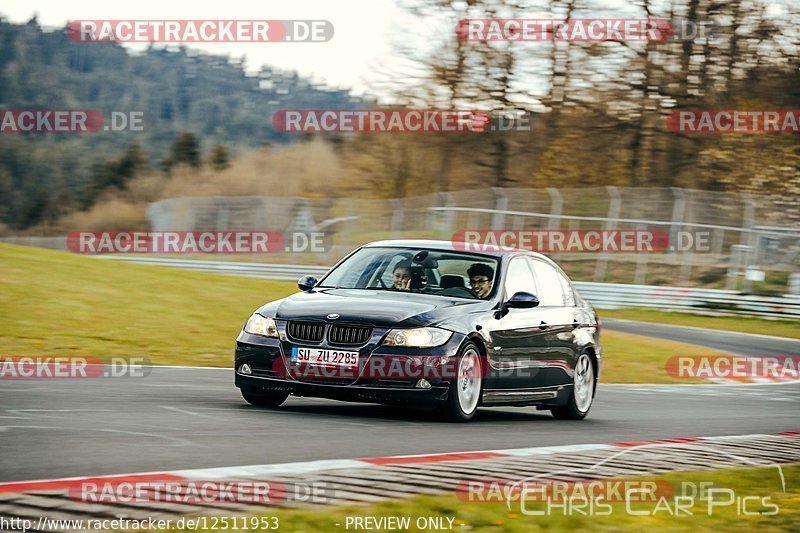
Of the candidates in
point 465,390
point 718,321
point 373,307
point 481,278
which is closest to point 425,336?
point 373,307

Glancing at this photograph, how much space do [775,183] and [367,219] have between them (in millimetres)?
12495

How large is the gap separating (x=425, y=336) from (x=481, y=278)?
148 cm

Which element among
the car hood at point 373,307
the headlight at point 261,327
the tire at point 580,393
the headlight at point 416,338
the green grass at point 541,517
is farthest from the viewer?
the tire at point 580,393

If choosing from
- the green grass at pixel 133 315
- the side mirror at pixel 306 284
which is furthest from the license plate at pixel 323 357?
the green grass at pixel 133 315

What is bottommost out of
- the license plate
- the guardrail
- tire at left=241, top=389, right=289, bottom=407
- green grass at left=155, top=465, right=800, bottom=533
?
green grass at left=155, top=465, right=800, bottom=533

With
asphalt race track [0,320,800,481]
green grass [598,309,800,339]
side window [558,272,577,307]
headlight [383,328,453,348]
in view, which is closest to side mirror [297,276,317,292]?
asphalt race track [0,320,800,481]

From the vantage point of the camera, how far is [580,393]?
41.8 feet

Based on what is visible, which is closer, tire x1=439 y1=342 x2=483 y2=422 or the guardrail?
tire x1=439 y1=342 x2=483 y2=422

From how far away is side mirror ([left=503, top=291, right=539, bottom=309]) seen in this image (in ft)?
37.1

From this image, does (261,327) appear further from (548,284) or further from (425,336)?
(548,284)

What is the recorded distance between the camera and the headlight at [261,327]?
10523mm

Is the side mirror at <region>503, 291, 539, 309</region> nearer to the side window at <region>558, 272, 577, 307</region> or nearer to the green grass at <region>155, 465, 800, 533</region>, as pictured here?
the side window at <region>558, 272, 577, 307</region>

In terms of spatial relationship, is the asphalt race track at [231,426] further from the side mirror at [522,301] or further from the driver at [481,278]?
the driver at [481,278]

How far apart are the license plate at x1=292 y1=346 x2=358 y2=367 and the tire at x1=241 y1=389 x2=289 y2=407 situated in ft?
1.77
